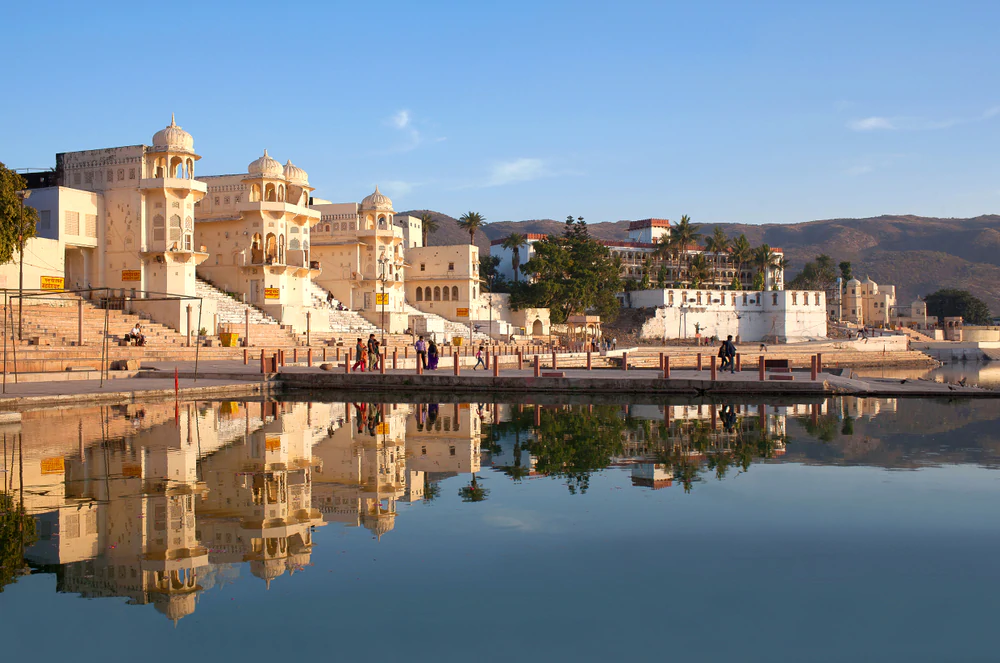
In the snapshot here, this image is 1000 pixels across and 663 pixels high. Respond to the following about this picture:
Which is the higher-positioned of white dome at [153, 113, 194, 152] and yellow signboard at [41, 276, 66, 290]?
white dome at [153, 113, 194, 152]

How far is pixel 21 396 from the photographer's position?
20922mm

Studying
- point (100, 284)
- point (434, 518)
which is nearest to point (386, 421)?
point (434, 518)

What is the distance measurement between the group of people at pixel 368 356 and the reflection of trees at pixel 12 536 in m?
20.7

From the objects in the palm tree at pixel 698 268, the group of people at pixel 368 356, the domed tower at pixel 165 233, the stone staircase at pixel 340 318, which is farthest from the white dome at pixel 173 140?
the palm tree at pixel 698 268

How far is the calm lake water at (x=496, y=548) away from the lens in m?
6.25

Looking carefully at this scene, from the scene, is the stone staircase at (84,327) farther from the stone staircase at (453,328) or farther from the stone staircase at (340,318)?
the stone staircase at (453,328)

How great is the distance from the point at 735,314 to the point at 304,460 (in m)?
85.5

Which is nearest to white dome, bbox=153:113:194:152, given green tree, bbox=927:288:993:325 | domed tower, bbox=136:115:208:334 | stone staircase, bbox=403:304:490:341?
domed tower, bbox=136:115:208:334

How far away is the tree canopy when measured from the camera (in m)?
78.9

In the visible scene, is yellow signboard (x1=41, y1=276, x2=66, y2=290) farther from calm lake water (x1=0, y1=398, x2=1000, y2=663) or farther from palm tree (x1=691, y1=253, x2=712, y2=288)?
palm tree (x1=691, y1=253, x2=712, y2=288)

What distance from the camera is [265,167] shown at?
5284cm

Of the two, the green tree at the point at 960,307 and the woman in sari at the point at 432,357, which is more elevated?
the green tree at the point at 960,307

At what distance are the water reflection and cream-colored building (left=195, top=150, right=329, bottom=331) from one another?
30.1 metres

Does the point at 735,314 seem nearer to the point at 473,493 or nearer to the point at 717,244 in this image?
the point at 717,244
